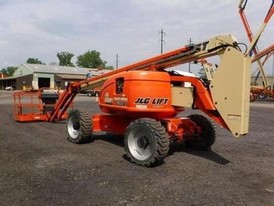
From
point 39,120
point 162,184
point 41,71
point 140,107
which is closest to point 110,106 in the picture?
point 140,107

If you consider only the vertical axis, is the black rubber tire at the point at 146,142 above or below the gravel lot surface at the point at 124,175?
above

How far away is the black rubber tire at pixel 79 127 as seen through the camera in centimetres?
1023

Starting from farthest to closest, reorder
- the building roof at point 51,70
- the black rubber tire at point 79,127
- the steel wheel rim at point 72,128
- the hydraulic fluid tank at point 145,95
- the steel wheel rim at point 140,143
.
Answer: the building roof at point 51,70 → the steel wheel rim at point 72,128 → the black rubber tire at point 79,127 → the hydraulic fluid tank at point 145,95 → the steel wheel rim at point 140,143

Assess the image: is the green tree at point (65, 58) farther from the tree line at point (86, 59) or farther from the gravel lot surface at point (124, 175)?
the gravel lot surface at point (124, 175)

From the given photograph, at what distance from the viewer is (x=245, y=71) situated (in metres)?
7.54

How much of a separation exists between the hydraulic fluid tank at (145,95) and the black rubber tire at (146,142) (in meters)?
0.54

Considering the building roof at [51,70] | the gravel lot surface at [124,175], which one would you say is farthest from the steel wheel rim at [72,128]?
the building roof at [51,70]

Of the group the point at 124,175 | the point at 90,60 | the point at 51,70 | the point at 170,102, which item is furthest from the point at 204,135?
the point at 90,60

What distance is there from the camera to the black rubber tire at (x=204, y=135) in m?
9.55

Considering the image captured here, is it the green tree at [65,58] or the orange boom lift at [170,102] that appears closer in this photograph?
the orange boom lift at [170,102]

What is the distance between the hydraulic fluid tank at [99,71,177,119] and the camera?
849 cm

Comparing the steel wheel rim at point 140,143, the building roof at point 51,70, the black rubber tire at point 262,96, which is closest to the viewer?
the steel wheel rim at point 140,143

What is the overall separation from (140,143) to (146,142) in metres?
0.20

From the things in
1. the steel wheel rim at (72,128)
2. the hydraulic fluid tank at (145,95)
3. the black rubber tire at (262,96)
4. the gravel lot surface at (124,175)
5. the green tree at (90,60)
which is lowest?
the gravel lot surface at (124,175)
